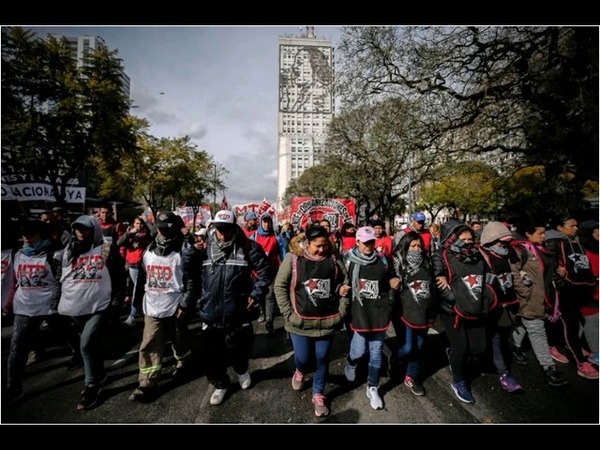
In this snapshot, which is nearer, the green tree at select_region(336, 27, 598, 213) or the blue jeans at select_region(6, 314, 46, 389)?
the blue jeans at select_region(6, 314, 46, 389)

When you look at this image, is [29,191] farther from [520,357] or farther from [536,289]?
[520,357]

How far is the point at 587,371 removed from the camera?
11.1ft

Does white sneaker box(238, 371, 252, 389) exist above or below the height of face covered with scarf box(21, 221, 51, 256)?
below

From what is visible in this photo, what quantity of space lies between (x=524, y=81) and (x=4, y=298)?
1249 centimetres

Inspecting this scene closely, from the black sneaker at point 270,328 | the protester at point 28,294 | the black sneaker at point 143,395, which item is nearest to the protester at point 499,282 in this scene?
the black sneaker at point 270,328

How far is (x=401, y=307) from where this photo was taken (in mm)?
3244

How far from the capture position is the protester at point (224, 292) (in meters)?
2.89

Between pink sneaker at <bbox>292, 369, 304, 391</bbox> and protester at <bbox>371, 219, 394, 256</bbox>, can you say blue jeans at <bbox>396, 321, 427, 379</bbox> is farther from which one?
protester at <bbox>371, 219, 394, 256</bbox>

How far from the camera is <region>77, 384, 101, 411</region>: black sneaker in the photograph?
111 inches

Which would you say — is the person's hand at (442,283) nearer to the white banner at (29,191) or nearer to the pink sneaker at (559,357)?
the pink sneaker at (559,357)

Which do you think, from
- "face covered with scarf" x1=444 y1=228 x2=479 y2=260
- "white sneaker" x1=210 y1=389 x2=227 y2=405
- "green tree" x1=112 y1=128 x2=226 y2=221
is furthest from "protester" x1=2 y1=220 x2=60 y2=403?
"green tree" x1=112 y1=128 x2=226 y2=221

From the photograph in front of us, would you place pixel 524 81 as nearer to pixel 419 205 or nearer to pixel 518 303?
pixel 518 303

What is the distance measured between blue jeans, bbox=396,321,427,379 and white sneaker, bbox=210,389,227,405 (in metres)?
1.94
